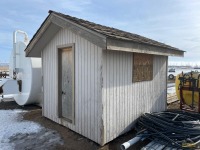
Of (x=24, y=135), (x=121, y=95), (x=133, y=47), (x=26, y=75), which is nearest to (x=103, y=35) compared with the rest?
(x=133, y=47)

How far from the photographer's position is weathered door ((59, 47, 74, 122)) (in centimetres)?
544

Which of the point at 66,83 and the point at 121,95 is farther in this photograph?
the point at 66,83

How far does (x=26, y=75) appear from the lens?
8.01 metres

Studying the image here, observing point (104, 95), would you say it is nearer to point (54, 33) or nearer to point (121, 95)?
point (121, 95)

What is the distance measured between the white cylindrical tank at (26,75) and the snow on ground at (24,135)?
166cm

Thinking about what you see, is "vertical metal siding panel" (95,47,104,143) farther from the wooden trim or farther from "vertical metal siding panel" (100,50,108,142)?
the wooden trim

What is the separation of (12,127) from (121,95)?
3.62m

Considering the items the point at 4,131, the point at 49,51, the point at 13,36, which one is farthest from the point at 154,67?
the point at 13,36

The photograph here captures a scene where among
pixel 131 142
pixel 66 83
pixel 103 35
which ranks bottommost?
pixel 131 142

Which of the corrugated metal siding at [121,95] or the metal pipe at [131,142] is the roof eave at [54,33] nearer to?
the corrugated metal siding at [121,95]

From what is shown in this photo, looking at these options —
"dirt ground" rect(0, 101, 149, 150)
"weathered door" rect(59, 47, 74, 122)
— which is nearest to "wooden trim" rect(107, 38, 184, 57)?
"weathered door" rect(59, 47, 74, 122)

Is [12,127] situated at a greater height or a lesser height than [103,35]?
lesser

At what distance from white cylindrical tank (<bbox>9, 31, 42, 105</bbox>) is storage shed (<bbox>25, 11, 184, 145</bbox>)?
1.11 meters

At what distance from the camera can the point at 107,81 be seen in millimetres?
4422
